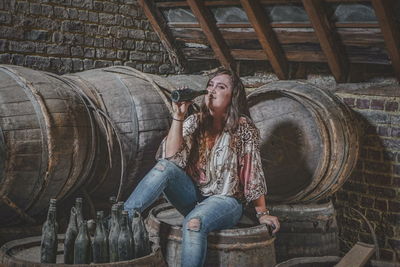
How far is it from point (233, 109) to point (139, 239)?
93 cm

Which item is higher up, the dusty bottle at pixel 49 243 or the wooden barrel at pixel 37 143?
the wooden barrel at pixel 37 143

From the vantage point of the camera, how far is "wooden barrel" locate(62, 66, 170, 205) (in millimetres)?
3098

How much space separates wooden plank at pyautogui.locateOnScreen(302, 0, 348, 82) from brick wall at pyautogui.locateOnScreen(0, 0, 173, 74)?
1.67 metres

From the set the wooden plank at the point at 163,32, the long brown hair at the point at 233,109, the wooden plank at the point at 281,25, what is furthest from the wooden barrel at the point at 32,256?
the wooden plank at the point at 163,32

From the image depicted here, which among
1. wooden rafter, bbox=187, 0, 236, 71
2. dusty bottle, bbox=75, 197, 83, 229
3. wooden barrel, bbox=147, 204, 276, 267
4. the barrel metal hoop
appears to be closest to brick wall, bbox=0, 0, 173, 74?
wooden rafter, bbox=187, 0, 236, 71

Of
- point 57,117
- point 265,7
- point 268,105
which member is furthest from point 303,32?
point 57,117

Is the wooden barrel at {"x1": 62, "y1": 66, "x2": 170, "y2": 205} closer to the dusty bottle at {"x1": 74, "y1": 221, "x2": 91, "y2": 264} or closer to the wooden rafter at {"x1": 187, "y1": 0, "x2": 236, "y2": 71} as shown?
the dusty bottle at {"x1": 74, "y1": 221, "x2": 91, "y2": 264}

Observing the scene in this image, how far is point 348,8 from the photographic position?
347 centimetres

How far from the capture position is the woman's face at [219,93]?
9.10 ft

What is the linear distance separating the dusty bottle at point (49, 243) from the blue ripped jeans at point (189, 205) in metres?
0.35

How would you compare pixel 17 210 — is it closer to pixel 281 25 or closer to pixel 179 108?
pixel 179 108

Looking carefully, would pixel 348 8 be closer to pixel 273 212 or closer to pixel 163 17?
pixel 273 212

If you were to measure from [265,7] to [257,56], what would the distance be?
51 cm

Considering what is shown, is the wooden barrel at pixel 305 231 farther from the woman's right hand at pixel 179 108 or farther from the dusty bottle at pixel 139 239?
the dusty bottle at pixel 139 239
